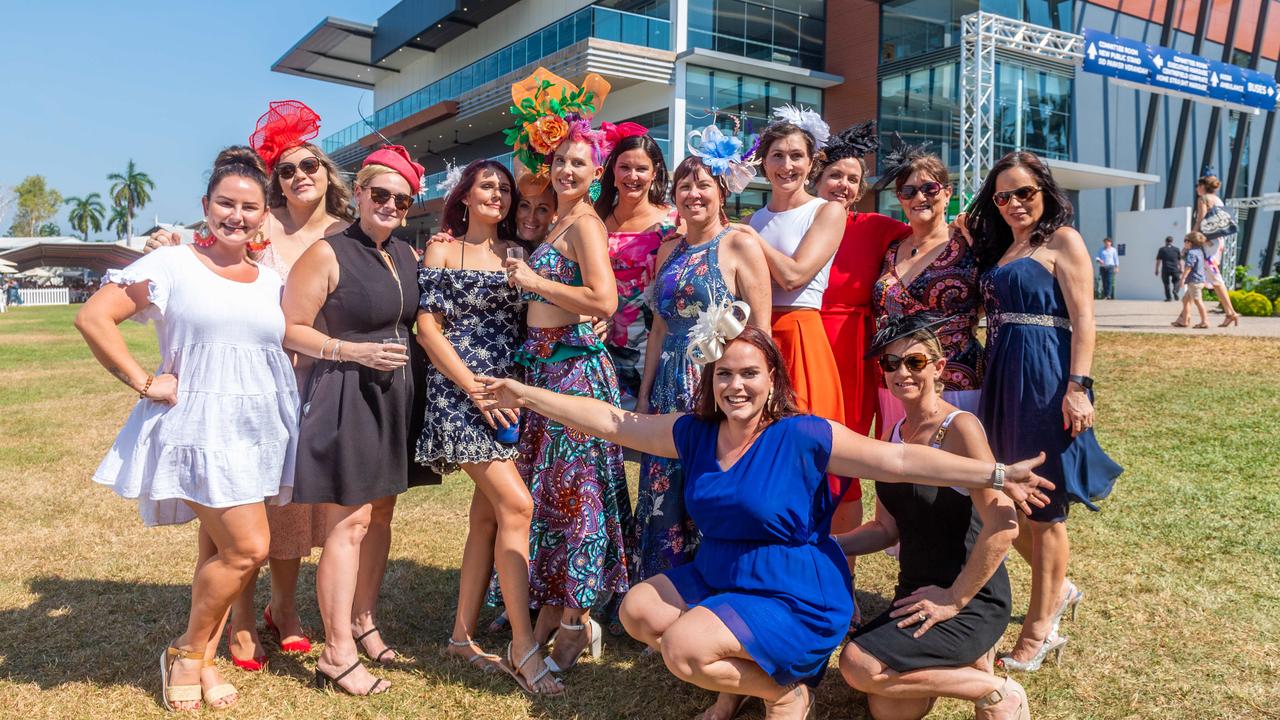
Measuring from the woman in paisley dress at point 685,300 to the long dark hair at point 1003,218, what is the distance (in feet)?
3.56

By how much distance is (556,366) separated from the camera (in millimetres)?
3705

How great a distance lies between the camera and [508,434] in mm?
3582

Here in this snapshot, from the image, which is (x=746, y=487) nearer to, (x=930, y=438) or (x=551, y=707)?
(x=930, y=438)

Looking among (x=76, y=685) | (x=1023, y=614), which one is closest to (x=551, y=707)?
(x=76, y=685)

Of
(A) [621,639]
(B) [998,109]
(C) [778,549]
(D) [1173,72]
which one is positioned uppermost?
(D) [1173,72]

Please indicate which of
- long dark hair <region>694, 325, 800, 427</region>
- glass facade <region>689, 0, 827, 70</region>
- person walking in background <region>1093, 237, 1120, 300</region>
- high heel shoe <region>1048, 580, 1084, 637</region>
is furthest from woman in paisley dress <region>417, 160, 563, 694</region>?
person walking in background <region>1093, 237, 1120, 300</region>

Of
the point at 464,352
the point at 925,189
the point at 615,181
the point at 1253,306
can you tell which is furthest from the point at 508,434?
the point at 1253,306

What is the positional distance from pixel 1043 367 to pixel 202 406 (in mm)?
3297

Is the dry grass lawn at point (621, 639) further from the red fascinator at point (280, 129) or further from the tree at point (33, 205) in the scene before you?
the tree at point (33, 205)

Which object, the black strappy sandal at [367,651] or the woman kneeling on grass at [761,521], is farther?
the black strappy sandal at [367,651]

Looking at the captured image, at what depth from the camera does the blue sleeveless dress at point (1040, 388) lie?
3.55 metres

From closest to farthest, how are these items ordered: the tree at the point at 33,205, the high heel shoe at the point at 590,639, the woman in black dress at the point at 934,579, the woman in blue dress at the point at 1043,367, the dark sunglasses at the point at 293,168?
1. the woman in black dress at the point at 934,579
2. the woman in blue dress at the point at 1043,367
3. the high heel shoe at the point at 590,639
4. the dark sunglasses at the point at 293,168
5. the tree at the point at 33,205

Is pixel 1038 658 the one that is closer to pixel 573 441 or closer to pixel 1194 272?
pixel 573 441

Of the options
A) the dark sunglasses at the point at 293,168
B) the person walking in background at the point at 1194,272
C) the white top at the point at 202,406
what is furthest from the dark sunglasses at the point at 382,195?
the person walking in background at the point at 1194,272
